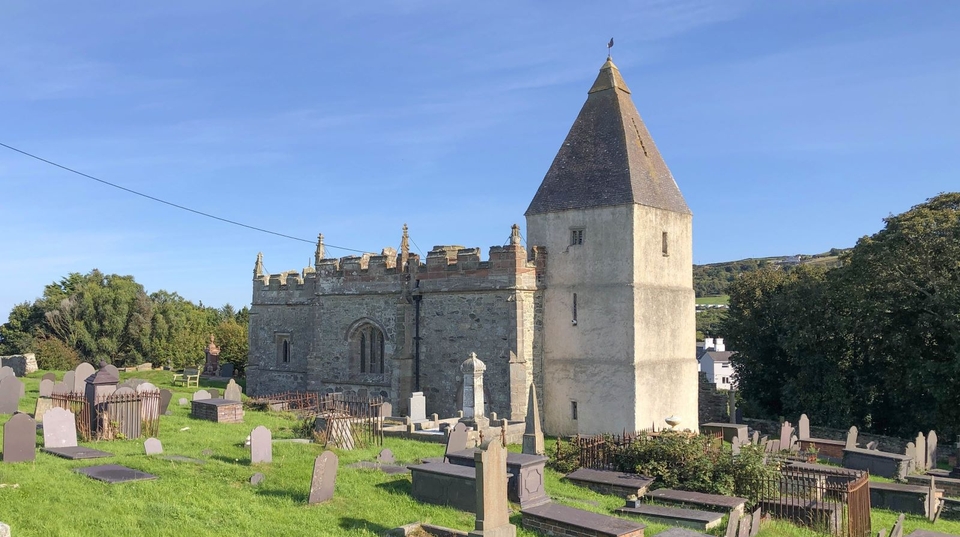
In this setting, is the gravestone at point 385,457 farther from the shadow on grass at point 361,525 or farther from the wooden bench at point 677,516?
the wooden bench at point 677,516

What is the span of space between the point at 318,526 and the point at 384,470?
379 cm

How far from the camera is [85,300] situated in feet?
155

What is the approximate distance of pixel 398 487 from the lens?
12.8 metres

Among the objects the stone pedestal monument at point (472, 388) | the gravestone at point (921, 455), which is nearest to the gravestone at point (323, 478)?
the stone pedestal monument at point (472, 388)

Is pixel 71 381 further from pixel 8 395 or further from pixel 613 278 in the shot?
pixel 613 278

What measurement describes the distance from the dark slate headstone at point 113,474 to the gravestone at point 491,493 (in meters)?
5.48

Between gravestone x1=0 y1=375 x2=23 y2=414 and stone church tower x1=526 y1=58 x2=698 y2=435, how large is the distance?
48.2 ft

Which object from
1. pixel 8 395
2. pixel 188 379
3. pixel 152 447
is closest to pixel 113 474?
pixel 152 447

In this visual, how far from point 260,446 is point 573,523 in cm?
621

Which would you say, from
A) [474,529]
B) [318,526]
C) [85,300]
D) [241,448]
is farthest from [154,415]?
[85,300]

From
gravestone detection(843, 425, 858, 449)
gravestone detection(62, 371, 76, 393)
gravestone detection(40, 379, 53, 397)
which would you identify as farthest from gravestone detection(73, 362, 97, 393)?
gravestone detection(843, 425, 858, 449)

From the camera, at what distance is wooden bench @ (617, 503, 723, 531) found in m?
11.9

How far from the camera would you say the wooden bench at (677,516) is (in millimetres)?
11906

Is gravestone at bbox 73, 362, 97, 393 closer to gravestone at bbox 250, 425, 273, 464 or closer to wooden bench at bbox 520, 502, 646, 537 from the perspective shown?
gravestone at bbox 250, 425, 273, 464
